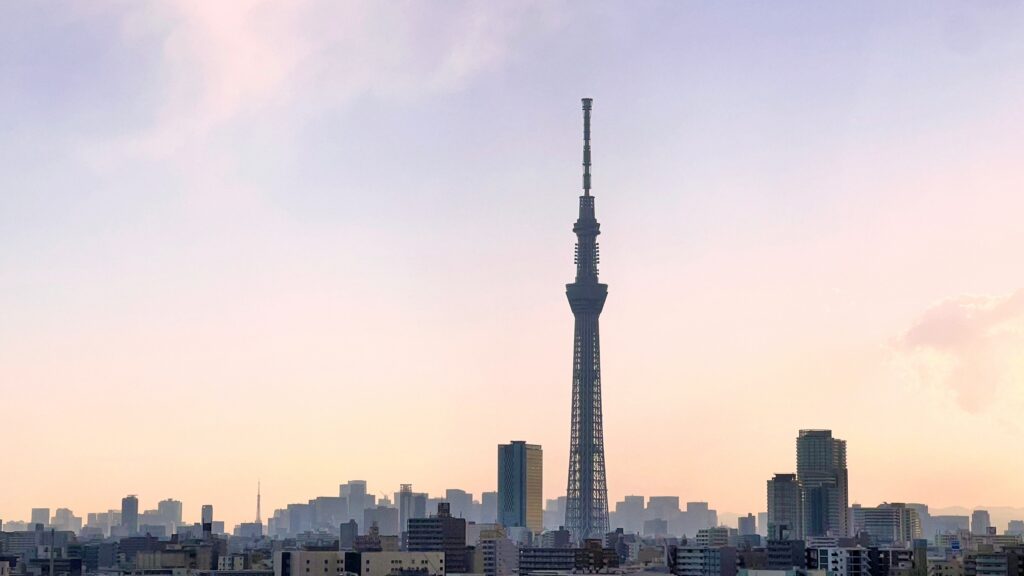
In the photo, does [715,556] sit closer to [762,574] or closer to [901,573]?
[901,573]

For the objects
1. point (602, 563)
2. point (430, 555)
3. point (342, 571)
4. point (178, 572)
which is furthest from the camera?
point (602, 563)

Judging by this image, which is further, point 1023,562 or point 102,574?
point 102,574

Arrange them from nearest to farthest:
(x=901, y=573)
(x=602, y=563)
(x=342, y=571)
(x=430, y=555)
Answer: (x=342, y=571)
(x=430, y=555)
(x=901, y=573)
(x=602, y=563)

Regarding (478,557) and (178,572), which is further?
(478,557)

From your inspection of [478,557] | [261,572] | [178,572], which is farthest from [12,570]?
[478,557]

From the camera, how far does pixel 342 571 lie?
130000 mm

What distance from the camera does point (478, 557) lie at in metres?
194

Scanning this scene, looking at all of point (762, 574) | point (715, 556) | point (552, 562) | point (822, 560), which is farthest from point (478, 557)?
point (762, 574)

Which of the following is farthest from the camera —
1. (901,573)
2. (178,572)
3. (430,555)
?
(178,572)

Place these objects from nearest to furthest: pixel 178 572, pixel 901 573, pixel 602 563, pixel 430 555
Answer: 1. pixel 430 555
2. pixel 901 573
3. pixel 178 572
4. pixel 602 563

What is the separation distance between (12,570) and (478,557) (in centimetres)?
4957

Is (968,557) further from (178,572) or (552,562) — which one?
(178,572)

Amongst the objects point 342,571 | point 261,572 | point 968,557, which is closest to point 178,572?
point 261,572

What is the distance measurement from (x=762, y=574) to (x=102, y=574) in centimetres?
8498
